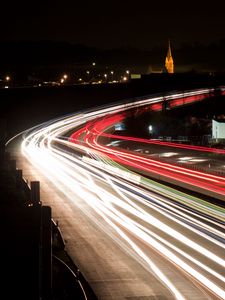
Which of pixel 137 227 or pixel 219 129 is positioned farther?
pixel 219 129

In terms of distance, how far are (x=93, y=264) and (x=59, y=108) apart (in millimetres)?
67362

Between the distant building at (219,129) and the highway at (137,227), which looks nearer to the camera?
the highway at (137,227)

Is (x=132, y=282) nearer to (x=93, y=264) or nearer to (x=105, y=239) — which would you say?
(x=93, y=264)

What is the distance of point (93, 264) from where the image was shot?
1463 centimetres

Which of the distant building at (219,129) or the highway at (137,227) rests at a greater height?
the distant building at (219,129)

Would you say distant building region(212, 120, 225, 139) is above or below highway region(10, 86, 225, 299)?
above

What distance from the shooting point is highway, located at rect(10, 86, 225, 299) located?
41.7ft

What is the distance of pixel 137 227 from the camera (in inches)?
688

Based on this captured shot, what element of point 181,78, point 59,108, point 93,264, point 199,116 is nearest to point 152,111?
point 199,116

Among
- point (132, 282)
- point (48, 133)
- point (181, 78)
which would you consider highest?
point (181, 78)

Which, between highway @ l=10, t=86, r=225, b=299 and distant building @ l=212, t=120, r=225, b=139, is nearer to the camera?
highway @ l=10, t=86, r=225, b=299

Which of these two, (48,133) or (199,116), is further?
(199,116)

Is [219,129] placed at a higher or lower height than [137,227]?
higher

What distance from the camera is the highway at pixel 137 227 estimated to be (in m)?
12.7
